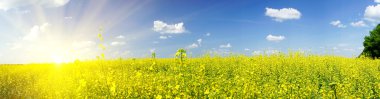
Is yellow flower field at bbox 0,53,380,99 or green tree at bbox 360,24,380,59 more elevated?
green tree at bbox 360,24,380,59

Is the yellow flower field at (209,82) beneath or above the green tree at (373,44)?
beneath

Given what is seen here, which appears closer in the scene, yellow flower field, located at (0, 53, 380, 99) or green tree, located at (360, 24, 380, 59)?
yellow flower field, located at (0, 53, 380, 99)

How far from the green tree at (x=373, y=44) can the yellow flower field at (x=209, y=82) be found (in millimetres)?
8133

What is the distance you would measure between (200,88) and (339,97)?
2381mm

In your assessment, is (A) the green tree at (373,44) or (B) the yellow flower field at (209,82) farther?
(A) the green tree at (373,44)

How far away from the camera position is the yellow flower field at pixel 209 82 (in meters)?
6.82

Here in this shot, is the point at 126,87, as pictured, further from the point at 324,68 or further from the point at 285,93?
the point at 324,68

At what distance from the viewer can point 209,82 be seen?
25.8 feet

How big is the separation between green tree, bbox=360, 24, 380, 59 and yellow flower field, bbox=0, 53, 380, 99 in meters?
8.13

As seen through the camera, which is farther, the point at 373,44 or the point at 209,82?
the point at 373,44

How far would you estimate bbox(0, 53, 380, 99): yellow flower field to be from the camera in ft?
22.4

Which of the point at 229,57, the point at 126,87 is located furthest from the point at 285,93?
the point at 229,57

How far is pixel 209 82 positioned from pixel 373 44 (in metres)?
19.6

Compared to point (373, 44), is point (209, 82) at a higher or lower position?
lower
